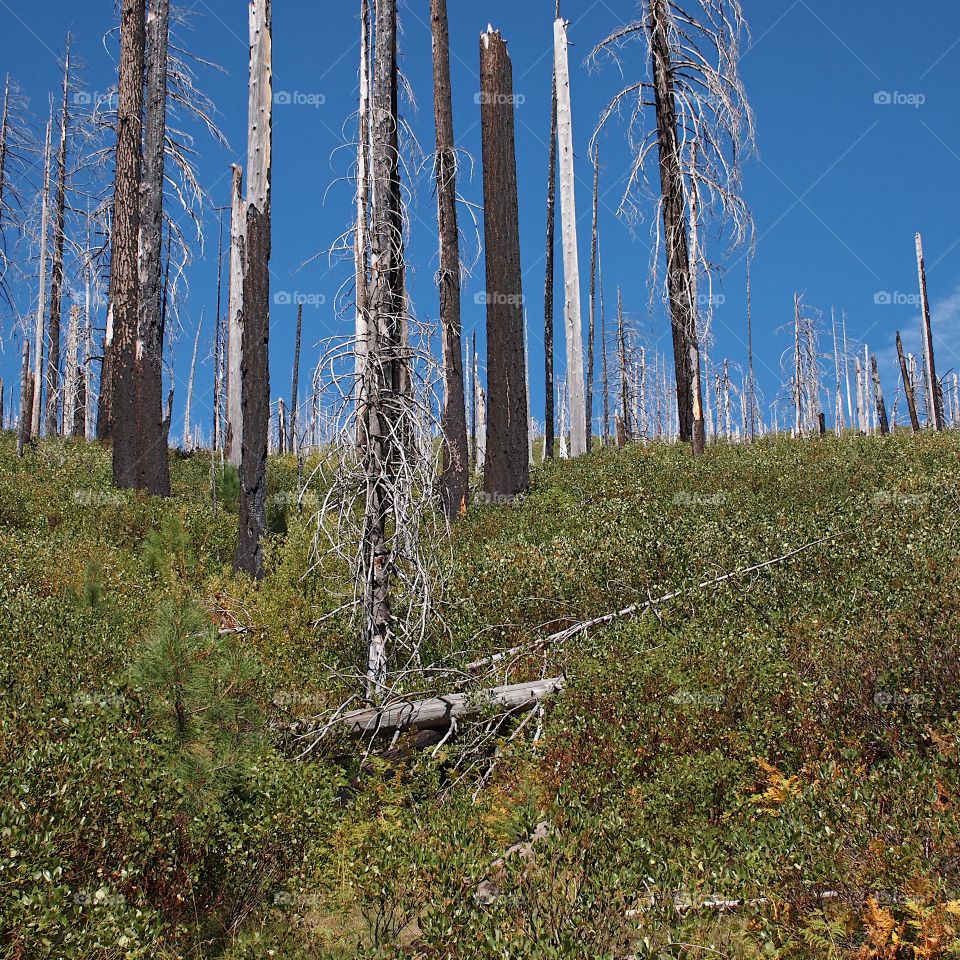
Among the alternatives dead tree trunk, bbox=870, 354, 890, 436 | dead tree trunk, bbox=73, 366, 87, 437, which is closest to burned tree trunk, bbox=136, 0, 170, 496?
dead tree trunk, bbox=73, 366, 87, 437

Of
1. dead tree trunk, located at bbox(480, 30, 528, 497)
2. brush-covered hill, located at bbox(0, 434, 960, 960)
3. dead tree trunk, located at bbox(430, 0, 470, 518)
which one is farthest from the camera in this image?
dead tree trunk, located at bbox(430, 0, 470, 518)

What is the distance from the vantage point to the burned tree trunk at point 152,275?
13.9m

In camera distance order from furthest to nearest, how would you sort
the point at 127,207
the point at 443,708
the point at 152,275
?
1. the point at 127,207
2. the point at 152,275
3. the point at 443,708

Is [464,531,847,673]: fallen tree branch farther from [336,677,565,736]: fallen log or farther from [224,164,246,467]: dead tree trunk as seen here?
[224,164,246,467]: dead tree trunk

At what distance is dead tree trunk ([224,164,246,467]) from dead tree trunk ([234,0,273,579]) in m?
2.28

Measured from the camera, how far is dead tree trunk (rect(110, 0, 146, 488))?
1491cm

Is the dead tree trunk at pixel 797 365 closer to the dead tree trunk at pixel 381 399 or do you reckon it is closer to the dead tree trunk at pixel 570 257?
the dead tree trunk at pixel 570 257

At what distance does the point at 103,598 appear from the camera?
23.7 feet

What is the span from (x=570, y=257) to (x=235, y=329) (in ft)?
26.2

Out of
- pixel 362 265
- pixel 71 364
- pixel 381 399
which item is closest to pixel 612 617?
pixel 381 399

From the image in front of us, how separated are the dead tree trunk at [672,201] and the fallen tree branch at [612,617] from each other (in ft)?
27.1

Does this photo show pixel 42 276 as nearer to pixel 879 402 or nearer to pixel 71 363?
pixel 71 363

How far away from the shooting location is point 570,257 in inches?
683

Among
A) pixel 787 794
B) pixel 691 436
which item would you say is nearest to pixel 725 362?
pixel 691 436
